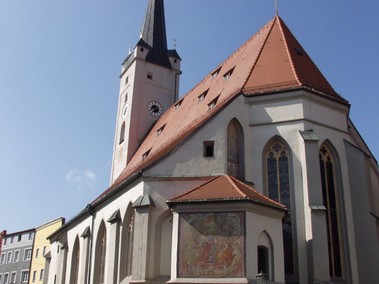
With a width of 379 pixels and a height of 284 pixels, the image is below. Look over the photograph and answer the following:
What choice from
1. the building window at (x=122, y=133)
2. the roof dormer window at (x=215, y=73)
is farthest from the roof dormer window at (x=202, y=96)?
the building window at (x=122, y=133)

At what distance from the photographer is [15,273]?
45.9 metres

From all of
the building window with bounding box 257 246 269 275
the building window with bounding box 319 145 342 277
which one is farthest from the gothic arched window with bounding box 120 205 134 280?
the building window with bounding box 319 145 342 277

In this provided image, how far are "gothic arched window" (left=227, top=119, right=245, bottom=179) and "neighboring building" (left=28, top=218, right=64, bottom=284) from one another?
27.1 m

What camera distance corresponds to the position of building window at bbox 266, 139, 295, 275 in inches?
613

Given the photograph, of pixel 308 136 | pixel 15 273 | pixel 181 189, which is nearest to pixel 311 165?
pixel 308 136

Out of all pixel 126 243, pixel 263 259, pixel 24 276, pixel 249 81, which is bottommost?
pixel 263 259

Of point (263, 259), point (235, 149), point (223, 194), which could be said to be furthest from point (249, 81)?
point (263, 259)

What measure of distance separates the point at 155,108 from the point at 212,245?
1698cm

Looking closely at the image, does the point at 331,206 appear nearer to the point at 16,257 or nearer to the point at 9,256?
the point at 16,257

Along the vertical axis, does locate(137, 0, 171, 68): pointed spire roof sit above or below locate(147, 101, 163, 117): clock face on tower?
above

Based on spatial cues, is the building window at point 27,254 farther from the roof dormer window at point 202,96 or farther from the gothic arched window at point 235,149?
the gothic arched window at point 235,149

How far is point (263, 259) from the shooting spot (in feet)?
46.3

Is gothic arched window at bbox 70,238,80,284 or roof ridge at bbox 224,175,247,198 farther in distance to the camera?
gothic arched window at bbox 70,238,80,284

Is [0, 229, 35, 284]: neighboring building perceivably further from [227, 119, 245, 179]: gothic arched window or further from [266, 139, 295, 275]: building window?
[266, 139, 295, 275]: building window
